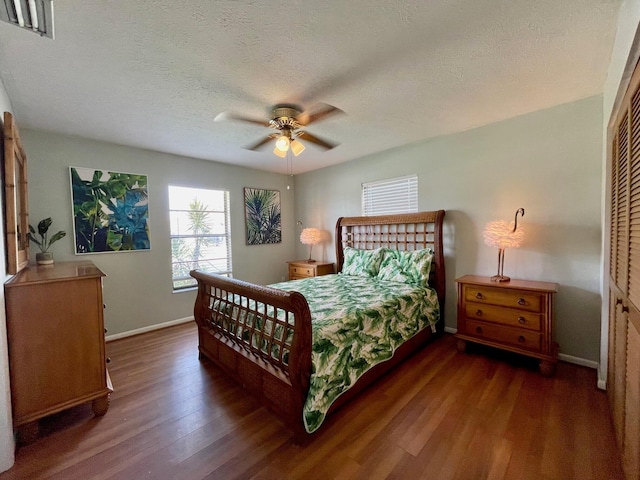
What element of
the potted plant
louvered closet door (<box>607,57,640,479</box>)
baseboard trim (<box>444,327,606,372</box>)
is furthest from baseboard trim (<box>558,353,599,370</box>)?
the potted plant

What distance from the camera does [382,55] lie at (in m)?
1.71

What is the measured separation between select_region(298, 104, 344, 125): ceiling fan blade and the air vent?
1409 millimetres

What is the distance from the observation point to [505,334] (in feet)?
8.25

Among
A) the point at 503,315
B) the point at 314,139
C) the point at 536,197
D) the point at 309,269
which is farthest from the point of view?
the point at 309,269

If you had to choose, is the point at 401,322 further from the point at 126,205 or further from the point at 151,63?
the point at 126,205

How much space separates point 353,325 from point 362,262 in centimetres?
166

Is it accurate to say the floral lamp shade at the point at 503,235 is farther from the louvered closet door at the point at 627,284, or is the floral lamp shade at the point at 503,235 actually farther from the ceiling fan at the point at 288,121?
the ceiling fan at the point at 288,121

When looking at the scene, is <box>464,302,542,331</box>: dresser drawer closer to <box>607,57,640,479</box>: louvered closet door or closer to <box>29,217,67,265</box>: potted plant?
<box>607,57,640,479</box>: louvered closet door

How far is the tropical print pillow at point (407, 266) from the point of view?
311 cm

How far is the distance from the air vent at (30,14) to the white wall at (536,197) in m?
3.38

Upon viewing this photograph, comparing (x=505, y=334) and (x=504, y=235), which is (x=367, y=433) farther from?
(x=504, y=235)

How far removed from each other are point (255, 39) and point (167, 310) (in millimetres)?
3510

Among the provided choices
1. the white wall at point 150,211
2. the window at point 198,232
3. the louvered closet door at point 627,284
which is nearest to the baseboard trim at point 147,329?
the white wall at point 150,211

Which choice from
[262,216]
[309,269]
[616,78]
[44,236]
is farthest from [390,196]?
[44,236]
